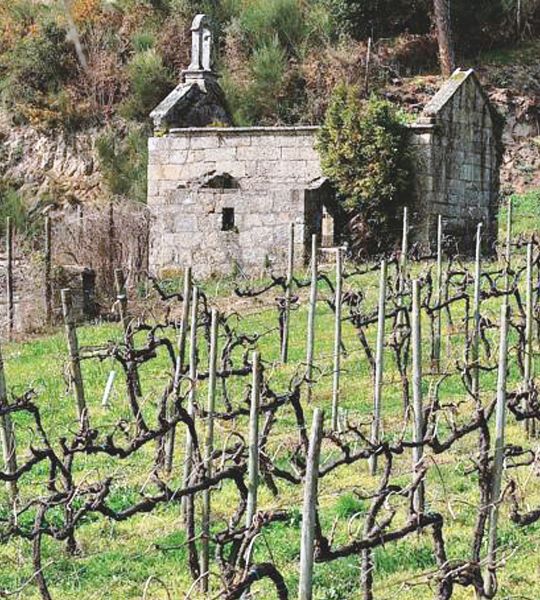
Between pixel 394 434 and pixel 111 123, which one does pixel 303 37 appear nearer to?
pixel 111 123

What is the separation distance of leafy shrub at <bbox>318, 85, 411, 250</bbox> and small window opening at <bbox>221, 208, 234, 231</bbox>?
1.86 m

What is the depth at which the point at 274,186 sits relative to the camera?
79.8ft

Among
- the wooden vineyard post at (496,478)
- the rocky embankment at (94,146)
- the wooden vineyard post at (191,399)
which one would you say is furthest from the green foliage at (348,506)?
the rocky embankment at (94,146)

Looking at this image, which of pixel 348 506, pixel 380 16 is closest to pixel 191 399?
pixel 348 506

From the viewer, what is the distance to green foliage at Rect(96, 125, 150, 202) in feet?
103

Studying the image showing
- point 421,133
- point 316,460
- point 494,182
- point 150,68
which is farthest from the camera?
point 150,68

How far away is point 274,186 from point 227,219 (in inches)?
75.2

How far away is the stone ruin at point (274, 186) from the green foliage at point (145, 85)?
31.4 ft

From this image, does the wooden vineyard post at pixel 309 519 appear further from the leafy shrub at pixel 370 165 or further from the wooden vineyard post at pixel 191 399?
the leafy shrub at pixel 370 165

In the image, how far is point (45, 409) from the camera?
41.2 ft

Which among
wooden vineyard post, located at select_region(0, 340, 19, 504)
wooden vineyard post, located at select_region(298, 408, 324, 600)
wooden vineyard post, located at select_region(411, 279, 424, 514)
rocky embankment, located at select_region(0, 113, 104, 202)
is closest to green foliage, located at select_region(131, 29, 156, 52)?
rocky embankment, located at select_region(0, 113, 104, 202)

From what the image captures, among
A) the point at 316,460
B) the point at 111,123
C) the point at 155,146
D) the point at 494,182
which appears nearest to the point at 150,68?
the point at 111,123

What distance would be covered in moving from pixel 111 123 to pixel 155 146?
1140 centimetres

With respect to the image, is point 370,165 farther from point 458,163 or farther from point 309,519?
point 309,519
